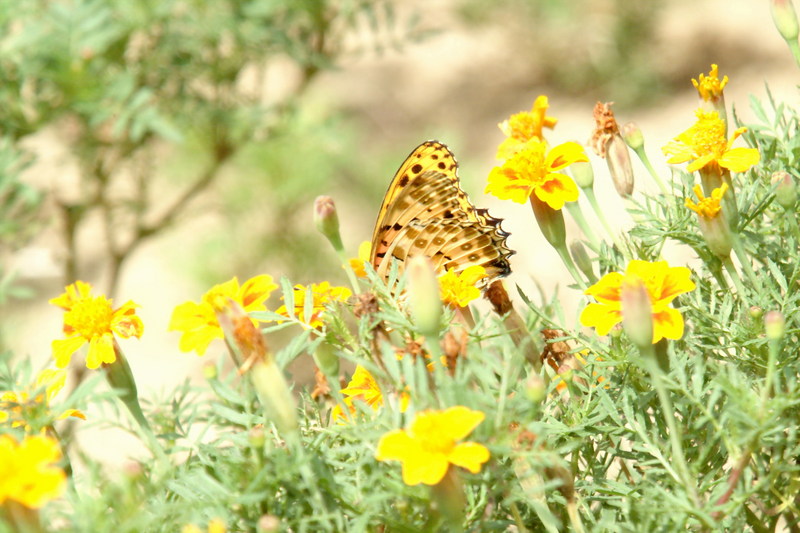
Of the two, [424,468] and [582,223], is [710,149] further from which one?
[424,468]

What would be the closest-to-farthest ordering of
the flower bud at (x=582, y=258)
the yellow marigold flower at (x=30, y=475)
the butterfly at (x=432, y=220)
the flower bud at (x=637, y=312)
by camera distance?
the yellow marigold flower at (x=30, y=475) < the flower bud at (x=637, y=312) < the flower bud at (x=582, y=258) < the butterfly at (x=432, y=220)

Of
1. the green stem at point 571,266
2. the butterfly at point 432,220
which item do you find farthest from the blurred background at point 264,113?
the butterfly at point 432,220

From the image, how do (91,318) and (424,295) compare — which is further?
(91,318)

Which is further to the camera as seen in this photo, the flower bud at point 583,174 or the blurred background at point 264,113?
the blurred background at point 264,113

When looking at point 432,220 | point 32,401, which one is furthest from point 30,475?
point 432,220

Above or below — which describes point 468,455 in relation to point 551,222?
below

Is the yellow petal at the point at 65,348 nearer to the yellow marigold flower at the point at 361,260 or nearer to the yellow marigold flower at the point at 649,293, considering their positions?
the yellow marigold flower at the point at 361,260
